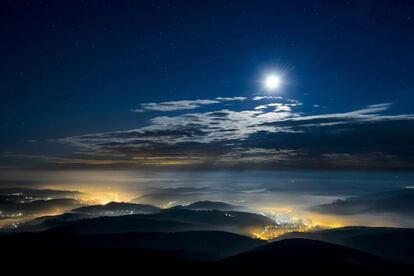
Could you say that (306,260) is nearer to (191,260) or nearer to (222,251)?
(222,251)

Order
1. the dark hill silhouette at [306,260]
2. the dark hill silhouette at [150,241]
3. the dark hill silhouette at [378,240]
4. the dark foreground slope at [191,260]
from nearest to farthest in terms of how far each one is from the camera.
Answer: the dark foreground slope at [191,260] < the dark hill silhouette at [306,260] < the dark hill silhouette at [378,240] < the dark hill silhouette at [150,241]

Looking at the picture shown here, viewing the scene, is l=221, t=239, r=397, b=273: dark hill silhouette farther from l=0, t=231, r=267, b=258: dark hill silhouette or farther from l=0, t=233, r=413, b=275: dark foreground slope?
l=0, t=231, r=267, b=258: dark hill silhouette

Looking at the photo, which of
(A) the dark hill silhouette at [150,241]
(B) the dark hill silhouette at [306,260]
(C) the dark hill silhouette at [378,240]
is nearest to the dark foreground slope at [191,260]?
(B) the dark hill silhouette at [306,260]

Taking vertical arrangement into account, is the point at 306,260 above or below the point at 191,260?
above

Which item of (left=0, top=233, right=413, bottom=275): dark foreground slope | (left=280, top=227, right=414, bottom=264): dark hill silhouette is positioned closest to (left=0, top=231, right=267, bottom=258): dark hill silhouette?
(left=0, top=233, right=413, bottom=275): dark foreground slope

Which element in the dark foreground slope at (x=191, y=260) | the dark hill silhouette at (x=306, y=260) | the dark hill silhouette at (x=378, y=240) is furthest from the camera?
the dark hill silhouette at (x=378, y=240)

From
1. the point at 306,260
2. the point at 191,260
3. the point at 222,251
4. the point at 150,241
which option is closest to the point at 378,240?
the point at 306,260

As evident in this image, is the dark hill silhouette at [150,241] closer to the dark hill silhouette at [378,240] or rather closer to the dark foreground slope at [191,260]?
the dark foreground slope at [191,260]
